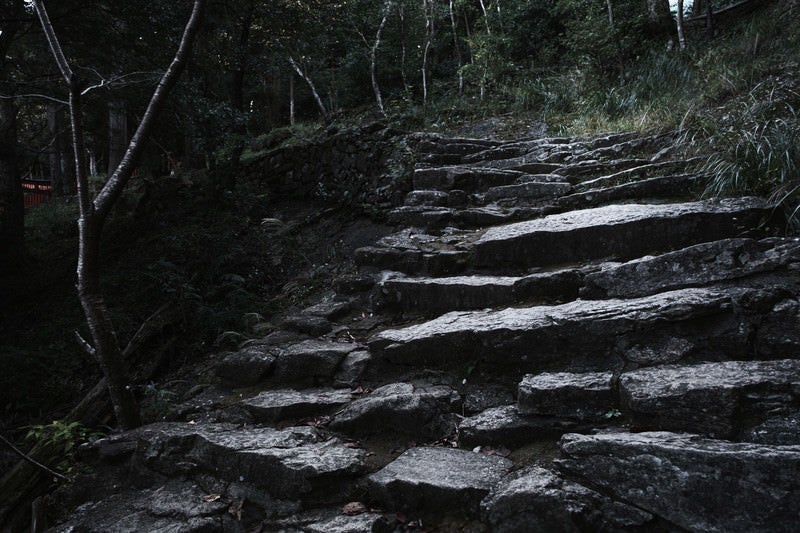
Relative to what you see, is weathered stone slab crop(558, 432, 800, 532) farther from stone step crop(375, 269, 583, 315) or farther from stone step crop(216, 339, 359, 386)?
stone step crop(216, 339, 359, 386)

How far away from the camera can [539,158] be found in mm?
6004

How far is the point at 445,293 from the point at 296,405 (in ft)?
4.43

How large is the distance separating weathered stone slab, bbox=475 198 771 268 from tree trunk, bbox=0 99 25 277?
6.47m

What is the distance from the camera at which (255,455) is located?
2.49 m

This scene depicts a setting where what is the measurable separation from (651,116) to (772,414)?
17.4ft

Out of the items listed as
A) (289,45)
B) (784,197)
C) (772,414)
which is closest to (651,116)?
(784,197)

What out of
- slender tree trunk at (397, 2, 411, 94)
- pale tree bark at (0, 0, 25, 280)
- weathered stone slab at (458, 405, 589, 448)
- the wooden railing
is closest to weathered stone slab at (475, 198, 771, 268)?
weathered stone slab at (458, 405, 589, 448)

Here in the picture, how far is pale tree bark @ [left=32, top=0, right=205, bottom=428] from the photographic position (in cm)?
300

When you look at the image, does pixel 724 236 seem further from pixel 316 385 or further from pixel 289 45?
pixel 289 45

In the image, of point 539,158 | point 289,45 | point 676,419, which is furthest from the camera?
point 289,45

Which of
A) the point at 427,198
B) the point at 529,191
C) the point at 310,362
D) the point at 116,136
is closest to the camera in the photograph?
the point at 310,362

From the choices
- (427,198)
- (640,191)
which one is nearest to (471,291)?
(640,191)

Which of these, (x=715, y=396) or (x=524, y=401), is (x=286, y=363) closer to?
(x=524, y=401)

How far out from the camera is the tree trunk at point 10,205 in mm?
6422
